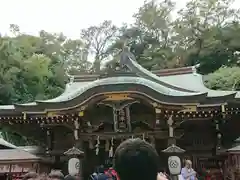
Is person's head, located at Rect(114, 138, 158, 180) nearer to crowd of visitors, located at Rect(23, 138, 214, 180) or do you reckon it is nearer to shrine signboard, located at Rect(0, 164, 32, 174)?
crowd of visitors, located at Rect(23, 138, 214, 180)

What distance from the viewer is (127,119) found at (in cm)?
1134

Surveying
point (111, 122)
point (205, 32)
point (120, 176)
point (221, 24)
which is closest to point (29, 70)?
point (205, 32)

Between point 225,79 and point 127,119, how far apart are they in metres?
17.5

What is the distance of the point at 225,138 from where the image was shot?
11930mm

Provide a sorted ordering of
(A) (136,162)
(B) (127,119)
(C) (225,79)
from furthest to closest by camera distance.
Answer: (C) (225,79)
(B) (127,119)
(A) (136,162)

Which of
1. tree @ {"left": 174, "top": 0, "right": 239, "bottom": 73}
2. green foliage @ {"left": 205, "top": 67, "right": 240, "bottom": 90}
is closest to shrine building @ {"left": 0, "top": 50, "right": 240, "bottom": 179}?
green foliage @ {"left": 205, "top": 67, "right": 240, "bottom": 90}

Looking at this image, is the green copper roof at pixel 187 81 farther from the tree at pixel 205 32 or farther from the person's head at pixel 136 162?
the tree at pixel 205 32

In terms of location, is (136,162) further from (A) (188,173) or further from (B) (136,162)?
(A) (188,173)

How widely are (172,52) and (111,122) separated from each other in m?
23.7

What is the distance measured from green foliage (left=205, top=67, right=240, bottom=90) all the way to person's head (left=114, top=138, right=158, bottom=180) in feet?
84.8

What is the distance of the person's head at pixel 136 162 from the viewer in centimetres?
175

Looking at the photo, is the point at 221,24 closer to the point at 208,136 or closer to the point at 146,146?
the point at 208,136

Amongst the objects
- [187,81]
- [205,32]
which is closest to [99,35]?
[205,32]

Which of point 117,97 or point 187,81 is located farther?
point 187,81
